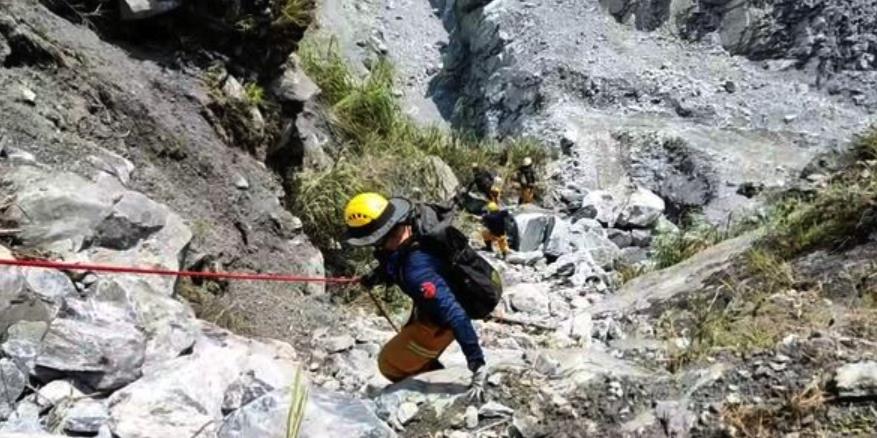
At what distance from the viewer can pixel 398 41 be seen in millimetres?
16922

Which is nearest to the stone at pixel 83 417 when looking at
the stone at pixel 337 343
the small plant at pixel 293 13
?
the stone at pixel 337 343

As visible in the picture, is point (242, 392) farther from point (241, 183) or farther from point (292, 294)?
point (241, 183)

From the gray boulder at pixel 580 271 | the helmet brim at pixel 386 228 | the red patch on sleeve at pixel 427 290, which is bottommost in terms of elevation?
the gray boulder at pixel 580 271

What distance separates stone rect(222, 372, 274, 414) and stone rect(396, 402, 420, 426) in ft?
1.55

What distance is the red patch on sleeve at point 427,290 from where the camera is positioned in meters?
3.37

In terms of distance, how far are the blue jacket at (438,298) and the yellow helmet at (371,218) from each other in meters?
0.11

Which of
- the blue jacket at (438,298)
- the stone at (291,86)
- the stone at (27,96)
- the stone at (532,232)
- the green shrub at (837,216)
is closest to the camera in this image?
the blue jacket at (438,298)

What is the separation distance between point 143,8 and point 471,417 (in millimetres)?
4246

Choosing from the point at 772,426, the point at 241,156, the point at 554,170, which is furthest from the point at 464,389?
the point at 554,170

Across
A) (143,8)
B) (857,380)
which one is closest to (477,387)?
(857,380)

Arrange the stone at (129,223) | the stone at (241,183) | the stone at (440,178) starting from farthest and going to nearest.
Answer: the stone at (440,178) < the stone at (241,183) < the stone at (129,223)

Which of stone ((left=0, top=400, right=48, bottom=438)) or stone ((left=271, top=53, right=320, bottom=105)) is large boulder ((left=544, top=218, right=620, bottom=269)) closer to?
stone ((left=271, top=53, right=320, bottom=105))

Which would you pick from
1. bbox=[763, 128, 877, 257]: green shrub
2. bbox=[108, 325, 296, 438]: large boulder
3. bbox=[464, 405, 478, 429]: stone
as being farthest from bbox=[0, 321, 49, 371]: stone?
bbox=[763, 128, 877, 257]: green shrub

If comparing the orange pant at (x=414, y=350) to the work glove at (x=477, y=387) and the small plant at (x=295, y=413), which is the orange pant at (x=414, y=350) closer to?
the work glove at (x=477, y=387)
